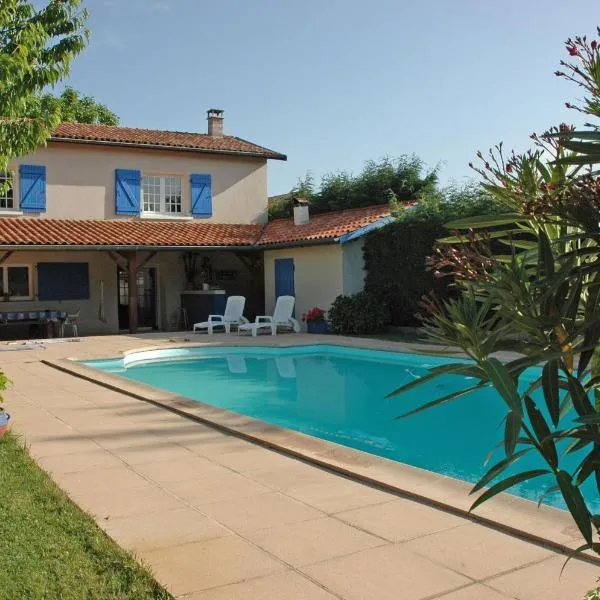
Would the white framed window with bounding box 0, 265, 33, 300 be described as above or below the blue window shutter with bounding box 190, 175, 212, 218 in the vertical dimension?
below

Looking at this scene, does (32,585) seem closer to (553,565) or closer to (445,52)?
(553,565)

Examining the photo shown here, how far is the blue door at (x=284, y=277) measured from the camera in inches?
752

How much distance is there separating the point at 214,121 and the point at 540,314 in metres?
22.7

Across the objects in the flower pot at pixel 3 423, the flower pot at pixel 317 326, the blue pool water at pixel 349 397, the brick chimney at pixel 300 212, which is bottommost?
the blue pool water at pixel 349 397

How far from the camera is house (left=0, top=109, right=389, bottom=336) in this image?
1777 cm

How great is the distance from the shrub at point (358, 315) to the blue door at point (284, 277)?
2.30 meters

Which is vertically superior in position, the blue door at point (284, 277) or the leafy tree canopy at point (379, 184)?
the leafy tree canopy at point (379, 184)

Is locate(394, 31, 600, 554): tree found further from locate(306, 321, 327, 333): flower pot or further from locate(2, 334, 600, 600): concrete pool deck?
locate(306, 321, 327, 333): flower pot

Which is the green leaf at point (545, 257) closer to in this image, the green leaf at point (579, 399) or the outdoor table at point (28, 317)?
the green leaf at point (579, 399)

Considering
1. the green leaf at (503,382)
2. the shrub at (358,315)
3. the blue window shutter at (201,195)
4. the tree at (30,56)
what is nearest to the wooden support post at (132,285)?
the blue window shutter at (201,195)

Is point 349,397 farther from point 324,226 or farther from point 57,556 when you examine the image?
point 324,226

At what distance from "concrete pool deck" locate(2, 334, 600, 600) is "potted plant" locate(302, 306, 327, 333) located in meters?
11.3

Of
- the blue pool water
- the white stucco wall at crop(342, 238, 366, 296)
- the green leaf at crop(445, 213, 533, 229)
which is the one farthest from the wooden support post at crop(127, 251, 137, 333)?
the green leaf at crop(445, 213, 533, 229)

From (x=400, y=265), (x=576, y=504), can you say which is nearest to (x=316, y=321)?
(x=400, y=265)
